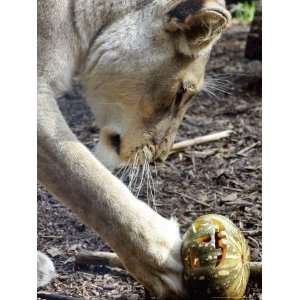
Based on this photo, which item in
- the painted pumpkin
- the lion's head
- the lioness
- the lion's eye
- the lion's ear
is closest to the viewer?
the painted pumpkin

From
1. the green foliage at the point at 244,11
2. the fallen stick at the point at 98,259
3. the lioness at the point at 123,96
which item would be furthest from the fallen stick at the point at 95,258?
the green foliage at the point at 244,11

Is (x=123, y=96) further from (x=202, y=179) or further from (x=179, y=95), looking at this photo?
(x=202, y=179)

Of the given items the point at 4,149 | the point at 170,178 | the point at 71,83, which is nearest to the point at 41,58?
the point at 71,83

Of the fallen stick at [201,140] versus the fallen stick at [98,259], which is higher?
the fallen stick at [201,140]

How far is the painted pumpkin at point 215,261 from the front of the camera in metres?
2.39

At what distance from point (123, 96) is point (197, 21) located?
39cm

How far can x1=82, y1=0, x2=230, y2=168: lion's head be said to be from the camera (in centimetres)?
278

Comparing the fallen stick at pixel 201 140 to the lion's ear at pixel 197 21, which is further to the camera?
the fallen stick at pixel 201 140

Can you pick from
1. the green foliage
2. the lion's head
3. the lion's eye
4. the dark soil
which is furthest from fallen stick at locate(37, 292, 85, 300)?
the green foliage

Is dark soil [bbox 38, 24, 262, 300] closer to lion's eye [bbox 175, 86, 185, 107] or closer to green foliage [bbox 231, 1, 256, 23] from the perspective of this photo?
green foliage [bbox 231, 1, 256, 23]

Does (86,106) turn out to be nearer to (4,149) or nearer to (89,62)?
(89,62)

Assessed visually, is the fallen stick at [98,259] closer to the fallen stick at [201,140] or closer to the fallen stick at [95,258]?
the fallen stick at [95,258]

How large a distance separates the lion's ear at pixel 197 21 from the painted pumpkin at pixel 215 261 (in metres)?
0.62

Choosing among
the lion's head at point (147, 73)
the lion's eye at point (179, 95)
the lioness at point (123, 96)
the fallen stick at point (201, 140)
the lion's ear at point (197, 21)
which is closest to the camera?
the lioness at point (123, 96)
